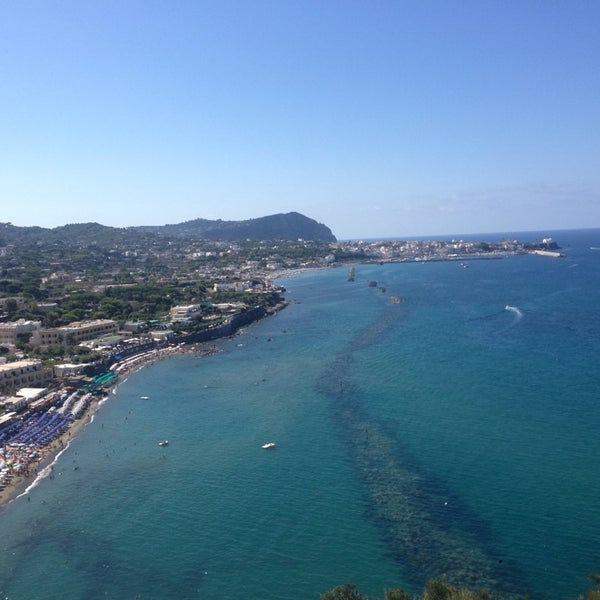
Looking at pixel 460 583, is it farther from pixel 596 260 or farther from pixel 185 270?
pixel 596 260

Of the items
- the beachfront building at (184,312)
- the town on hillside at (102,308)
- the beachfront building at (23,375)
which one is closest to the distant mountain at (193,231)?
the town on hillside at (102,308)

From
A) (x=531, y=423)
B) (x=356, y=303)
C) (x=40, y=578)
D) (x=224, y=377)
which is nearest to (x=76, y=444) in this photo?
(x=40, y=578)

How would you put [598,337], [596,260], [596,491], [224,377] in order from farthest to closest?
[596,260] → [598,337] → [224,377] → [596,491]

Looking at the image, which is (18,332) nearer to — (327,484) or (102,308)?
(102,308)

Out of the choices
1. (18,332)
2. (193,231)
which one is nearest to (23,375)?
(18,332)

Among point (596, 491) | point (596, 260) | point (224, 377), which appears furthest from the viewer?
point (596, 260)
